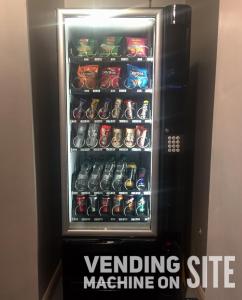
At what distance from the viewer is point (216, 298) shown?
1660 mm

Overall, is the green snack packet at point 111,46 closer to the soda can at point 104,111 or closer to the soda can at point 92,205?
the soda can at point 104,111

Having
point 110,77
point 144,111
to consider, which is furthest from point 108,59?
point 144,111

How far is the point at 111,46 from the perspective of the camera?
1.95m

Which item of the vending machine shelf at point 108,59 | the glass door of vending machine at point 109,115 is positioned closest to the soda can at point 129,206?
the glass door of vending machine at point 109,115

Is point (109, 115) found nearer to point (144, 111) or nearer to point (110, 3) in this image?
point (144, 111)

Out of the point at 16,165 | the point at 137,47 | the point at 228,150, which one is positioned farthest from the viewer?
the point at 137,47

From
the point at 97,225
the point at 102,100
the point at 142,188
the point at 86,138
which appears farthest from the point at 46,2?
the point at 97,225

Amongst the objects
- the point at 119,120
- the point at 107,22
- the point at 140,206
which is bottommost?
the point at 140,206

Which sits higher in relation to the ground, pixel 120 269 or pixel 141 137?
pixel 141 137

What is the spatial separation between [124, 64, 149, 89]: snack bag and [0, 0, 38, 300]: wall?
588mm

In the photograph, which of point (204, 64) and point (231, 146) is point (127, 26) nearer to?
point (204, 64)

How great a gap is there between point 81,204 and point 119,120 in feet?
1.95

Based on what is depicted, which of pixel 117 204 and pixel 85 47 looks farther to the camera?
pixel 117 204

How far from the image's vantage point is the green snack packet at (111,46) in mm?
1943
